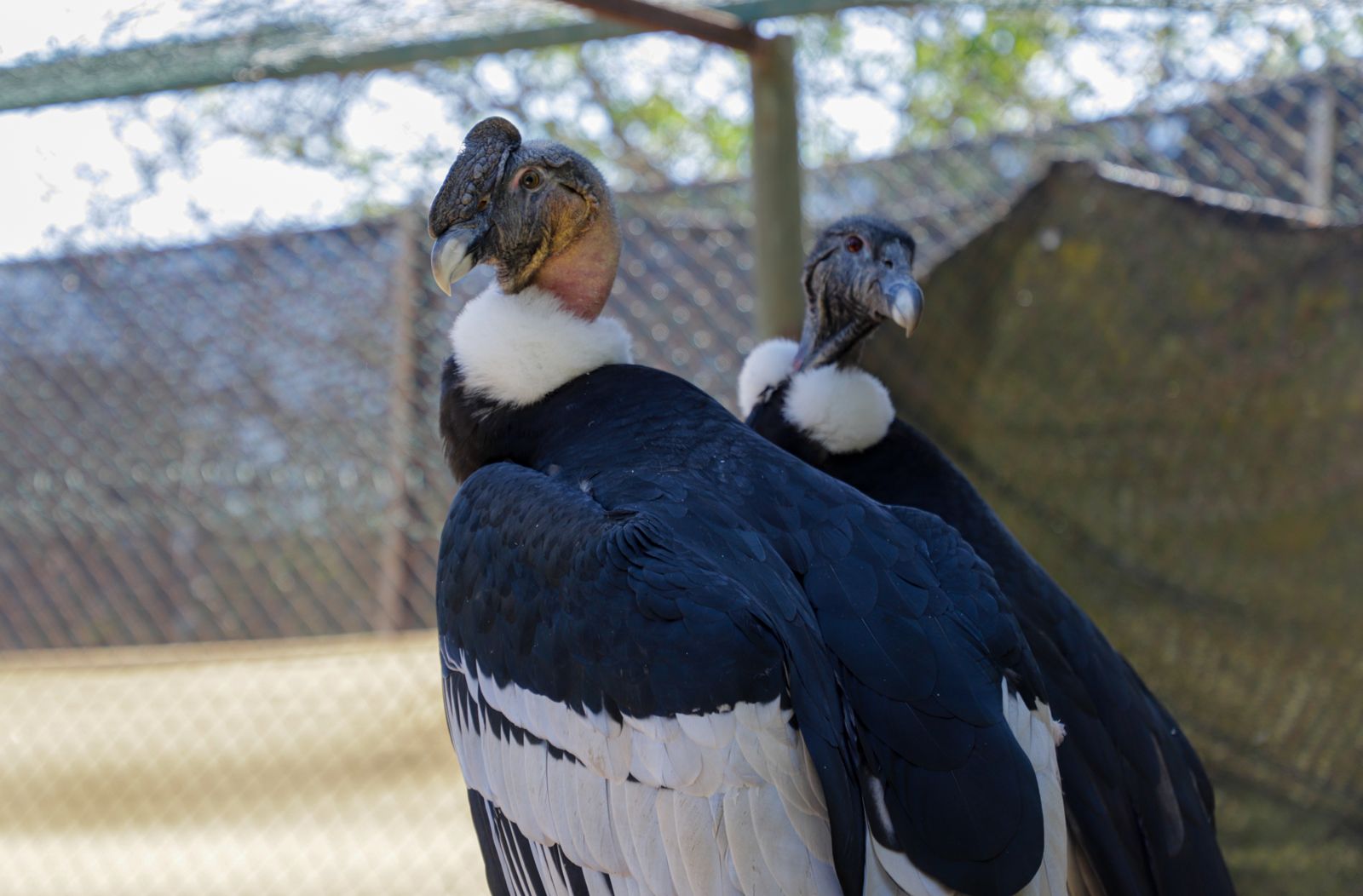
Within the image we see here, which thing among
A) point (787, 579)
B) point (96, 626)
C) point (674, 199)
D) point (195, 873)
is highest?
point (674, 199)

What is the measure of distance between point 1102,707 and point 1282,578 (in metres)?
1.83

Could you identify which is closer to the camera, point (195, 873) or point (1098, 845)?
point (1098, 845)

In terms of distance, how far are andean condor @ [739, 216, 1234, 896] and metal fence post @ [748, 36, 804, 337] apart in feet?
1.85

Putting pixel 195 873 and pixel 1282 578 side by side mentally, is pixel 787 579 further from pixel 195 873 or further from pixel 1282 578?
pixel 195 873

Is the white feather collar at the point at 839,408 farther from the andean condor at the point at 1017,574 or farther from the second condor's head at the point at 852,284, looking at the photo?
the second condor's head at the point at 852,284

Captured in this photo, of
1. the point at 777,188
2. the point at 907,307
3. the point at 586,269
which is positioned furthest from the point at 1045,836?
the point at 777,188

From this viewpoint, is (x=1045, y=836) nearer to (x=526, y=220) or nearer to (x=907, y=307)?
(x=907, y=307)

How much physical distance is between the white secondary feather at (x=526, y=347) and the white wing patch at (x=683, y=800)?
2.41 ft

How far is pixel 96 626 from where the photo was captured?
5949 millimetres

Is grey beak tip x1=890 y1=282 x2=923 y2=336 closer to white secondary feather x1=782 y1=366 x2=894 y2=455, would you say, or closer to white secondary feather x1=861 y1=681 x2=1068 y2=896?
white secondary feather x1=782 y1=366 x2=894 y2=455

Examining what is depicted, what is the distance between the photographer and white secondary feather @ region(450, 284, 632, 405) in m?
2.53

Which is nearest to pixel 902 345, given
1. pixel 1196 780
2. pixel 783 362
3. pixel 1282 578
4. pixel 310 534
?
pixel 783 362

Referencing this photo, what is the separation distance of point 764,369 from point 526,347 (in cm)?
84

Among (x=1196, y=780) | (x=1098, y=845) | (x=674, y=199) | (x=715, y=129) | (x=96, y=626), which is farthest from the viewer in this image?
(x=715, y=129)
